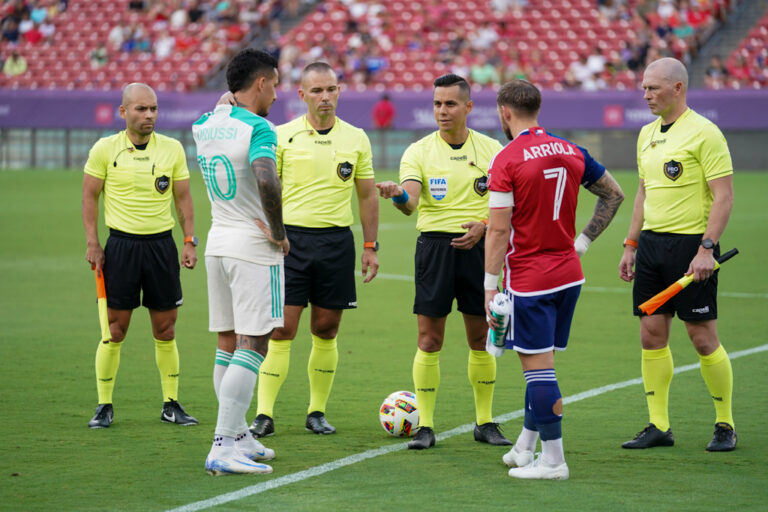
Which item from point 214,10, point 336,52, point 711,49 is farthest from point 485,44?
point 214,10

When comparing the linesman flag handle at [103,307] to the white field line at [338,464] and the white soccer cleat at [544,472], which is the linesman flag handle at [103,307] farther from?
the white soccer cleat at [544,472]

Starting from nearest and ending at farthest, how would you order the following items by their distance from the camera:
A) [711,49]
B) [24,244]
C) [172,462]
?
[172,462]
[24,244]
[711,49]

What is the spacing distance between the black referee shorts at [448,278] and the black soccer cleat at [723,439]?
5.22 ft

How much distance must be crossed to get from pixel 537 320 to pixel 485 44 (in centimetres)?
3039

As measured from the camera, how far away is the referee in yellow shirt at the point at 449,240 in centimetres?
675

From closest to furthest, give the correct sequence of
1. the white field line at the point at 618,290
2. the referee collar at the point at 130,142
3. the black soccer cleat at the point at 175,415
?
the black soccer cleat at the point at 175,415 → the referee collar at the point at 130,142 → the white field line at the point at 618,290

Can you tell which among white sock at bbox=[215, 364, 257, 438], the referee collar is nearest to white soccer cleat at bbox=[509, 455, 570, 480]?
white sock at bbox=[215, 364, 257, 438]

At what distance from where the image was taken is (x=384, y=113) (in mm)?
31266

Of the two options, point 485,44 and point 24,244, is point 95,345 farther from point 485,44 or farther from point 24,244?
point 485,44

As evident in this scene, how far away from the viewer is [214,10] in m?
39.2

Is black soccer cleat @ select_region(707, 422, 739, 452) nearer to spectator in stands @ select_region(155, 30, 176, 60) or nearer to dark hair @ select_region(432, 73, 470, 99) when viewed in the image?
dark hair @ select_region(432, 73, 470, 99)

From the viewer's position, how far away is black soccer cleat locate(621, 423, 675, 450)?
6.54 metres

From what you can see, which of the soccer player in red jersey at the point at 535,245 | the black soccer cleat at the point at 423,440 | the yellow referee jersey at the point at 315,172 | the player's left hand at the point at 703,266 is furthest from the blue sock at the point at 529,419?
the yellow referee jersey at the point at 315,172

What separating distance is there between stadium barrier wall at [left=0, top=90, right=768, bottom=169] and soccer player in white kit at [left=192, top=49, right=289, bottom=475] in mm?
25165
